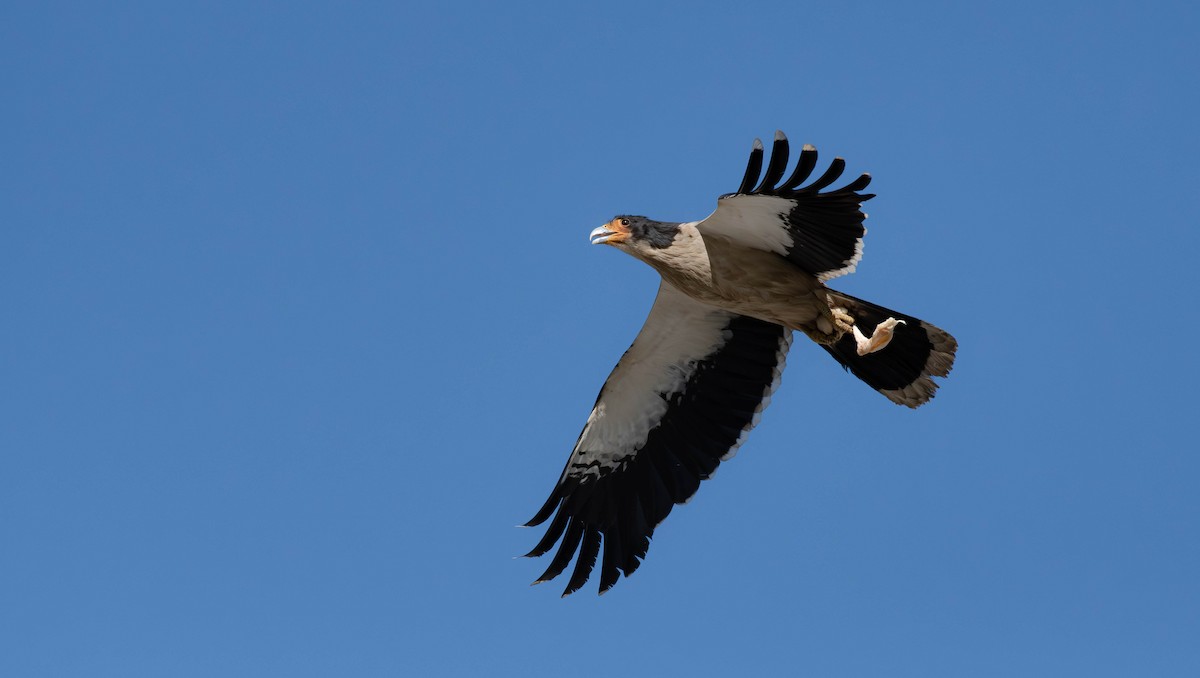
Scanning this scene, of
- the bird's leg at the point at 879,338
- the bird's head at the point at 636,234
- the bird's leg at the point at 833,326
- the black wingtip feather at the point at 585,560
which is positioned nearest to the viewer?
the bird's leg at the point at 879,338

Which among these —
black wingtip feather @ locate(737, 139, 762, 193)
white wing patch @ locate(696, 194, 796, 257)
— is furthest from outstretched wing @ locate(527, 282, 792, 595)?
black wingtip feather @ locate(737, 139, 762, 193)

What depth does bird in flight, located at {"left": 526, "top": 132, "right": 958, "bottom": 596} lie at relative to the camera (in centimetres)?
859

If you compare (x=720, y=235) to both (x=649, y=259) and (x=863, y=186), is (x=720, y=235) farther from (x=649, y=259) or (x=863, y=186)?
(x=863, y=186)

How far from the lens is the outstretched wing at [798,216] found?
807 centimetres

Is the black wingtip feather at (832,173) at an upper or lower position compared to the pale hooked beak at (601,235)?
lower

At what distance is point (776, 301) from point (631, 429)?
1.85 meters

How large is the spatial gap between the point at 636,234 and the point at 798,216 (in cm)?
108

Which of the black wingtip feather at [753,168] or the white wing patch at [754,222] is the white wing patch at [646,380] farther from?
the black wingtip feather at [753,168]

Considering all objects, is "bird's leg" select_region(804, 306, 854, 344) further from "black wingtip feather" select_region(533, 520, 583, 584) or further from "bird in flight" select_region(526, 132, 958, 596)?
"black wingtip feather" select_region(533, 520, 583, 584)

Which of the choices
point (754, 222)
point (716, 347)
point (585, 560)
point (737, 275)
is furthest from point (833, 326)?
point (585, 560)

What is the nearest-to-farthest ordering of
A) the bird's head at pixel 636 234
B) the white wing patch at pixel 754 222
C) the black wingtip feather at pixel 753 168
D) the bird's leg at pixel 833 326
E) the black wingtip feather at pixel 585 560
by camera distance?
the black wingtip feather at pixel 753 168, the white wing patch at pixel 754 222, the bird's head at pixel 636 234, the bird's leg at pixel 833 326, the black wingtip feather at pixel 585 560

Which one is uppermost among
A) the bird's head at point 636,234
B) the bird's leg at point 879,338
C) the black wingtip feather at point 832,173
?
the bird's head at point 636,234

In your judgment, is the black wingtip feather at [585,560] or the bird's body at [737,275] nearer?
the bird's body at [737,275]

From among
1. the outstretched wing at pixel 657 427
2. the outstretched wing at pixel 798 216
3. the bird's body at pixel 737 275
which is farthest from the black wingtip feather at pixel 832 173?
the outstretched wing at pixel 657 427
